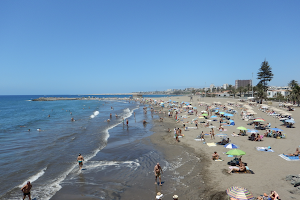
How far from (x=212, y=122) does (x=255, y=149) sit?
11869 millimetres

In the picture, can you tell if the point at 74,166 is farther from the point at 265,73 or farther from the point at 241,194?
the point at 265,73

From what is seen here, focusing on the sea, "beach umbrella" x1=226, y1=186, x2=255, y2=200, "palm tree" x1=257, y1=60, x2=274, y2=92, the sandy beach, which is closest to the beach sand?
the sandy beach

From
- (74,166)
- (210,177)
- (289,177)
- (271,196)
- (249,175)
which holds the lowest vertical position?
(74,166)

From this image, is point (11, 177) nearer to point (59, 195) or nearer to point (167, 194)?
point (59, 195)

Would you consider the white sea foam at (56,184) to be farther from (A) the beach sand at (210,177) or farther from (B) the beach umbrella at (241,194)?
(B) the beach umbrella at (241,194)

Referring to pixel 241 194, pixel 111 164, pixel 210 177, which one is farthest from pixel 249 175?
pixel 111 164

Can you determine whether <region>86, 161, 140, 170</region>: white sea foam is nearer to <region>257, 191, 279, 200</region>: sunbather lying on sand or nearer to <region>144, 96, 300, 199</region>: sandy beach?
<region>144, 96, 300, 199</region>: sandy beach

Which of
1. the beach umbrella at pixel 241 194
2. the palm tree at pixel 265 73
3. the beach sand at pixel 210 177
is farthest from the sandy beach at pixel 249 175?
the palm tree at pixel 265 73

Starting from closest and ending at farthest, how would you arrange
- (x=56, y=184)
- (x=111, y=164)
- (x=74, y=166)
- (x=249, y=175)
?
(x=249, y=175), (x=56, y=184), (x=74, y=166), (x=111, y=164)

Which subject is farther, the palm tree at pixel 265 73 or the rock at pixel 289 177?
the palm tree at pixel 265 73

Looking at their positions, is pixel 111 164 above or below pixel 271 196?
below

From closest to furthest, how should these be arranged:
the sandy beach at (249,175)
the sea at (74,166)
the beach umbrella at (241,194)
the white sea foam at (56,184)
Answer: the beach umbrella at (241,194) < the sandy beach at (249,175) < the white sea foam at (56,184) < the sea at (74,166)

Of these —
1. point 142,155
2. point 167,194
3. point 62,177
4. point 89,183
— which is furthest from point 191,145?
point 62,177

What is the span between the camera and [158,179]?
31.2ft
